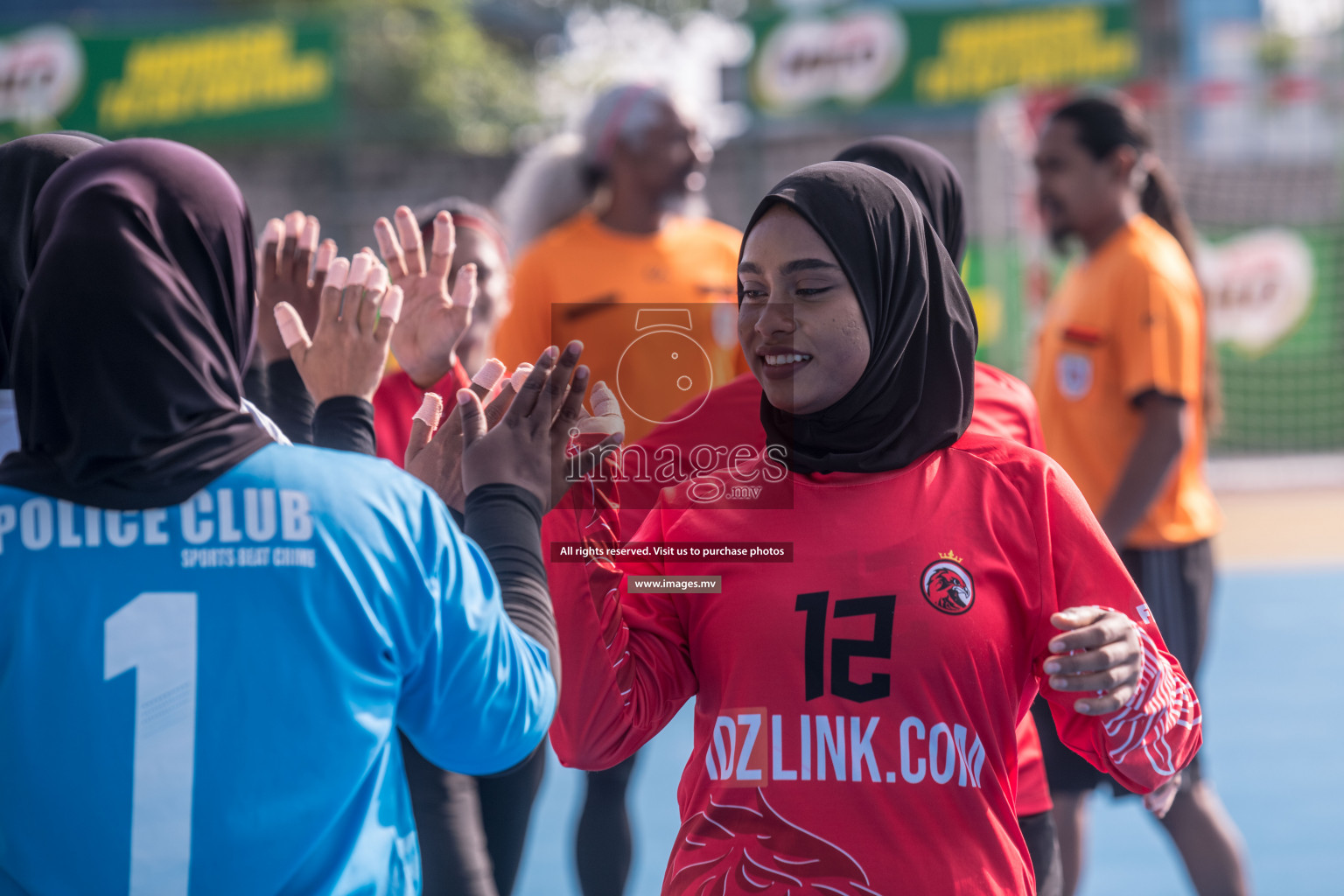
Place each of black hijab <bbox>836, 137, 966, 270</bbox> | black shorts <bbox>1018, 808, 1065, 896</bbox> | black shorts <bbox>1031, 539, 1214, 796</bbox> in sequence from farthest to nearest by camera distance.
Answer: black shorts <bbox>1031, 539, 1214, 796</bbox> → black hijab <bbox>836, 137, 966, 270</bbox> → black shorts <bbox>1018, 808, 1065, 896</bbox>

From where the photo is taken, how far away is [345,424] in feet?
6.01

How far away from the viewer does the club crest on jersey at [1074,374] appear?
337cm

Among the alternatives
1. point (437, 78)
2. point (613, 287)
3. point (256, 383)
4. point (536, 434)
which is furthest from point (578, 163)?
point (437, 78)

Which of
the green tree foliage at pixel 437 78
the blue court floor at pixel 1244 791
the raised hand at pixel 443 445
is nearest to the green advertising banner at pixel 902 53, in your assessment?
the green tree foliage at pixel 437 78

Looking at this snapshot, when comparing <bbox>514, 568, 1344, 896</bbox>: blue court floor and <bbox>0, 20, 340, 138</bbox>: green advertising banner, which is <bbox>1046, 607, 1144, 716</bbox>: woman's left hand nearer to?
<bbox>514, 568, 1344, 896</bbox>: blue court floor

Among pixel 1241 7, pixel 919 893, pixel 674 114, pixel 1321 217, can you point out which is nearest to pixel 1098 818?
pixel 674 114

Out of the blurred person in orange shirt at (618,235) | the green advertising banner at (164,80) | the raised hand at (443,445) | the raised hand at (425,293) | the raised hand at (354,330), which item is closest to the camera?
the raised hand at (443,445)

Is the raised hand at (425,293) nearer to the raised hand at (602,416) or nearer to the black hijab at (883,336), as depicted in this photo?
the raised hand at (602,416)

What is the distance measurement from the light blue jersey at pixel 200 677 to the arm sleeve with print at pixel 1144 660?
80 centimetres

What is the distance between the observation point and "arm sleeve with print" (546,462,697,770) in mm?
1613

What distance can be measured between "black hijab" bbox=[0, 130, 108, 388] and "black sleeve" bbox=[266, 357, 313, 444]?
430mm

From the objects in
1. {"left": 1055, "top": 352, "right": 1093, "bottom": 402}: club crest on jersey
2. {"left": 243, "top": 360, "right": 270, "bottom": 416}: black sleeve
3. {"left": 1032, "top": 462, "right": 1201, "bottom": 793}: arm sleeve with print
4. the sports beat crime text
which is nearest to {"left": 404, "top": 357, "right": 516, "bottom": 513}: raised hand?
the sports beat crime text

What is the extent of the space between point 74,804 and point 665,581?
2.44 ft

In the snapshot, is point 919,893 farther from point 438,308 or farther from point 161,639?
point 438,308
